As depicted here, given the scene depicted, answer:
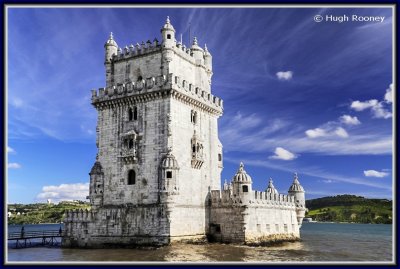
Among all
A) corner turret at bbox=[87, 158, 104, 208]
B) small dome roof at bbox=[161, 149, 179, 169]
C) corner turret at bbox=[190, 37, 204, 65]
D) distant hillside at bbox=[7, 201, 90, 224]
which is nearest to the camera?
small dome roof at bbox=[161, 149, 179, 169]

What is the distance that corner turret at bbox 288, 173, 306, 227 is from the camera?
51.4m

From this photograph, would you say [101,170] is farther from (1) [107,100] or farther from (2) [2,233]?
(2) [2,233]

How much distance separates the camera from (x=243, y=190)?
40.6 m

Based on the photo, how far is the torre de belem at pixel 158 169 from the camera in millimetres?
38156

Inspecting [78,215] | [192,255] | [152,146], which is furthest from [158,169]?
[78,215]

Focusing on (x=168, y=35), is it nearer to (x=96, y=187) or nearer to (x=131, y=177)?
(x=131, y=177)

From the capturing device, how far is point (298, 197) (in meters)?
51.9

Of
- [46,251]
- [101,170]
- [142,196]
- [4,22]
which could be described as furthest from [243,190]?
[4,22]

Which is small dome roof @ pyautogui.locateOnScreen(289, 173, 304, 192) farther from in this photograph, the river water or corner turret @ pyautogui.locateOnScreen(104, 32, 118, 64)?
corner turret @ pyautogui.locateOnScreen(104, 32, 118, 64)

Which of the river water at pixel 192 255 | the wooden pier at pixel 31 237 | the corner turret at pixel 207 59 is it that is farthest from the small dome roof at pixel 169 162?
the wooden pier at pixel 31 237

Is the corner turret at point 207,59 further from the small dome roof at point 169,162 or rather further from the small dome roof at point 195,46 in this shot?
the small dome roof at point 169,162

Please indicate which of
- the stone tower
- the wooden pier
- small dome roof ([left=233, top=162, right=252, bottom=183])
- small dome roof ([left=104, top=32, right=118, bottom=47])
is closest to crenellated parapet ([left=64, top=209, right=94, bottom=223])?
the stone tower

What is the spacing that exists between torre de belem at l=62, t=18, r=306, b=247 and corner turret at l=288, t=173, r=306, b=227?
8105 millimetres

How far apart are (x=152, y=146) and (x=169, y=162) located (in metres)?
2.42
